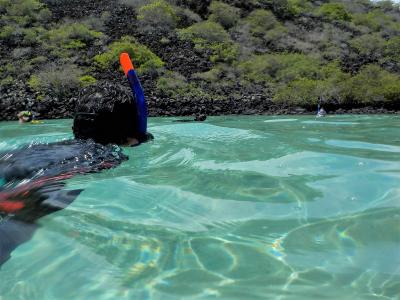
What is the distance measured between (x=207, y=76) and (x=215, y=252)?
1806 cm

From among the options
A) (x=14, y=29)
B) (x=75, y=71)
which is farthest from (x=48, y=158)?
(x=14, y=29)

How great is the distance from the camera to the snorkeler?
2.35 m

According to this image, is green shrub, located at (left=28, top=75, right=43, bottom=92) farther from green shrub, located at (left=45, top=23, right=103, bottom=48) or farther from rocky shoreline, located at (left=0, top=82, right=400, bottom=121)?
green shrub, located at (left=45, top=23, right=103, bottom=48)

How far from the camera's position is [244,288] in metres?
1.60

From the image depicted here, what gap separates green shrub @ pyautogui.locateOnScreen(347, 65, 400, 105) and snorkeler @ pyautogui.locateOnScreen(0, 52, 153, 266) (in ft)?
48.0

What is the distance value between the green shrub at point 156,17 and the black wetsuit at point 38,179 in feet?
72.1

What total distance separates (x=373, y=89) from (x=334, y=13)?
54.1ft

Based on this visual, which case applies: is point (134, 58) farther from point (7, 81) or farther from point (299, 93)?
point (299, 93)

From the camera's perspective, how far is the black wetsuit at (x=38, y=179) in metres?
2.21

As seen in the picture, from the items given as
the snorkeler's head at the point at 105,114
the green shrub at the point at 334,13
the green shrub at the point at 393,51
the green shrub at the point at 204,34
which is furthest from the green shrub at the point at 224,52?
the snorkeler's head at the point at 105,114

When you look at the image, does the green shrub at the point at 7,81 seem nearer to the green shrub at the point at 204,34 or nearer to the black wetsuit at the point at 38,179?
the green shrub at the point at 204,34

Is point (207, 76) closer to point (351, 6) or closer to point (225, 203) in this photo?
point (225, 203)

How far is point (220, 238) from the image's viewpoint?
6.73ft

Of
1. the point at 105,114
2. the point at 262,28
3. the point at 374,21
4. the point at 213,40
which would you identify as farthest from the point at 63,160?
the point at 374,21
